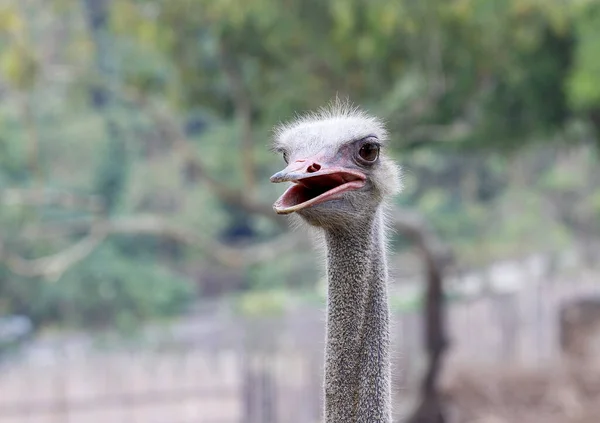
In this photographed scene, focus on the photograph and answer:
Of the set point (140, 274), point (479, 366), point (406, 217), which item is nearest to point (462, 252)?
point (479, 366)

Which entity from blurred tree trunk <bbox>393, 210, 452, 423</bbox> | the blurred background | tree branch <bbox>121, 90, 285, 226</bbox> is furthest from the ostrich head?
blurred tree trunk <bbox>393, 210, 452, 423</bbox>

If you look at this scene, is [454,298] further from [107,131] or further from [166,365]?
[107,131]

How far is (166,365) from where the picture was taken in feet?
21.4

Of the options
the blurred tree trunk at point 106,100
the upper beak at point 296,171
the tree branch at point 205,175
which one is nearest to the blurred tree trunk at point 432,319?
the tree branch at point 205,175

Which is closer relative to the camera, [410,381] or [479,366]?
[410,381]

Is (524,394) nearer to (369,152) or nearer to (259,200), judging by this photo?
(259,200)

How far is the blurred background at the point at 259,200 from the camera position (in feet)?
17.1

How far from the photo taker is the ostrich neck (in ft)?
4.53

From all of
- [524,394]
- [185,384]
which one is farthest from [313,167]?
[524,394]

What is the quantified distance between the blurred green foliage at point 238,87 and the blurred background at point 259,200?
20 mm

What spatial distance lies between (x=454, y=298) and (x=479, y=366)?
0.76m

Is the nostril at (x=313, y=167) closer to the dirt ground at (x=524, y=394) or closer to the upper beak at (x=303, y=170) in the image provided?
the upper beak at (x=303, y=170)

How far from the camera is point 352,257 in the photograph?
141cm

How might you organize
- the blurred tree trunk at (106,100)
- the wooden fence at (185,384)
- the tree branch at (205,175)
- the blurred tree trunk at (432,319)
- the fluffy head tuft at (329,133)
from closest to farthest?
1. the fluffy head tuft at (329,133)
2. the tree branch at (205,175)
3. the blurred tree trunk at (432,319)
4. the wooden fence at (185,384)
5. the blurred tree trunk at (106,100)
